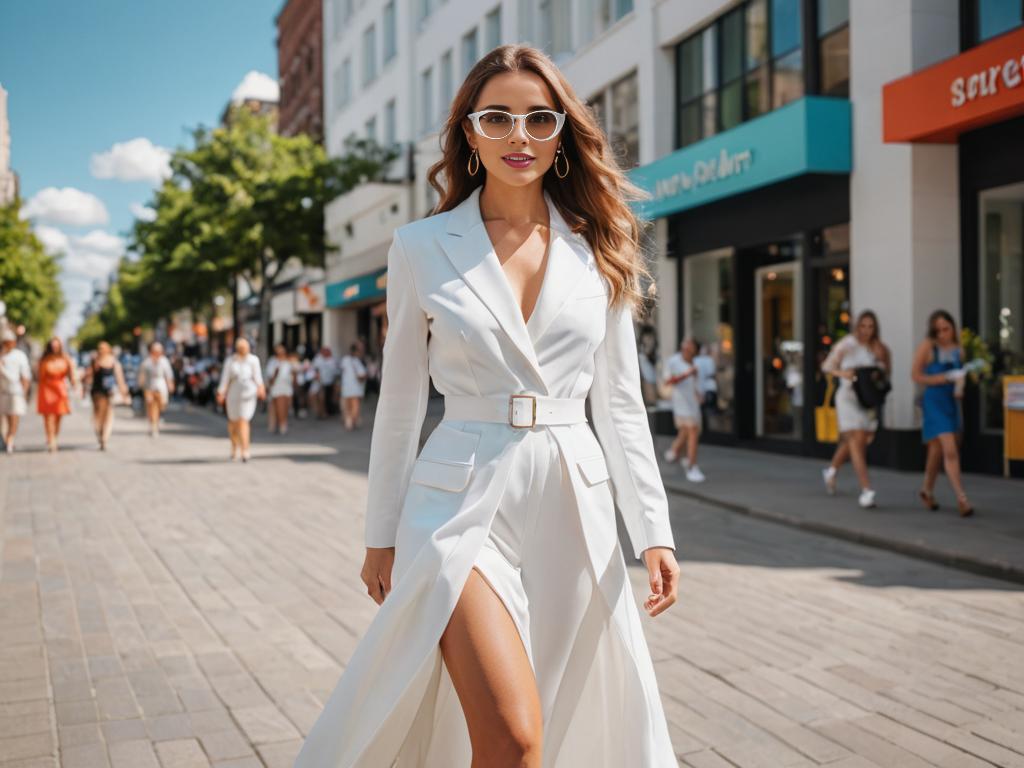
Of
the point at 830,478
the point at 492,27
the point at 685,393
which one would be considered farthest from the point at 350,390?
the point at 830,478

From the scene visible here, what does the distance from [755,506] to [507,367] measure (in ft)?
27.0

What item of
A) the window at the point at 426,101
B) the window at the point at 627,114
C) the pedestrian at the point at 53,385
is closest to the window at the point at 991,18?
the window at the point at 627,114

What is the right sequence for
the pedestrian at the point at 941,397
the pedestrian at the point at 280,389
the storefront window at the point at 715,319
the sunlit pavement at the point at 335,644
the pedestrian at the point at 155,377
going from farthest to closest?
the pedestrian at the point at 280,389
the pedestrian at the point at 155,377
the storefront window at the point at 715,319
the pedestrian at the point at 941,397
the sunlit pavement at the point at 335,644

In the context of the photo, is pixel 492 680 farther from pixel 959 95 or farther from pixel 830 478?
pixel 959 95

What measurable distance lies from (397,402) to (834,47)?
46.3ft

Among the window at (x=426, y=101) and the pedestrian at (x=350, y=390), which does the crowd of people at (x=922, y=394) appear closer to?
the pedestrian at (x=350, y=390)

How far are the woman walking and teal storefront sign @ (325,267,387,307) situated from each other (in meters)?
28.3

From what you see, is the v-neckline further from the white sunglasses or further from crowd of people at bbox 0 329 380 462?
crowd of people at bbox 0 329 380 462

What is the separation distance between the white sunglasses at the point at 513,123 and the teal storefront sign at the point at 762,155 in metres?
10.5

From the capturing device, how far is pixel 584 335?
2344 mm

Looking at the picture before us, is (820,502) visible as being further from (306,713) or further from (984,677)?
(306,713)

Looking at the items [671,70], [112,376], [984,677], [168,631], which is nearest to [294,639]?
[168,631]

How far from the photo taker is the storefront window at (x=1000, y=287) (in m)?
12.3

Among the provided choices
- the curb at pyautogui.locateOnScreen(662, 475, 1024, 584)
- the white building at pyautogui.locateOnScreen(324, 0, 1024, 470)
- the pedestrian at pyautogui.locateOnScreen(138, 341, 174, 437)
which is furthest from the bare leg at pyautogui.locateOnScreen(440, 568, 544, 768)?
the pedestrian at pyautogui.locateOnScreen(138, 341, 174, 437)
